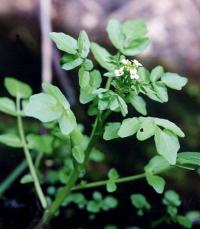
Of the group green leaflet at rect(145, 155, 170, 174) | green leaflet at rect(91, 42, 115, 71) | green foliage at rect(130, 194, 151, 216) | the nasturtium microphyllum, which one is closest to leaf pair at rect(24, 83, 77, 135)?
the nasturtium microphyllum

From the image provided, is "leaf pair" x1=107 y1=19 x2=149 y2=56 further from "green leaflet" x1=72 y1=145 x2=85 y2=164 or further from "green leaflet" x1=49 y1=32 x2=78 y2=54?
"green leaflet" x1=72 y1=145 x2=85 y2=164

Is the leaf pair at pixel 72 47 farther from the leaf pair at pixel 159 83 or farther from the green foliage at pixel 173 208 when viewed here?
the green foliage at pixel 173 208

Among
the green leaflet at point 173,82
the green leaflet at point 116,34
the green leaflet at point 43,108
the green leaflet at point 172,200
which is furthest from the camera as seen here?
the green leaflet at point 172,200

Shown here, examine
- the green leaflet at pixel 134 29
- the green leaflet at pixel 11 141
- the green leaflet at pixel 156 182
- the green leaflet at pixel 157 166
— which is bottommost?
the green leaflet at pixel 157 166

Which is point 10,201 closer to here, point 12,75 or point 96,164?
point 96,164

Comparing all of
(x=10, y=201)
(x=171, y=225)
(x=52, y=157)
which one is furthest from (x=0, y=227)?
(x=171, y=225)

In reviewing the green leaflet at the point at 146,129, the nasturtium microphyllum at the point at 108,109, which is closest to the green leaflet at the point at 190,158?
the nasturtium microphyllum at the point at 108,109

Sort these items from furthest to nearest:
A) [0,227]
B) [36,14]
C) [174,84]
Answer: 1. [36,14]
2. [0,227]
3. [174,84]
